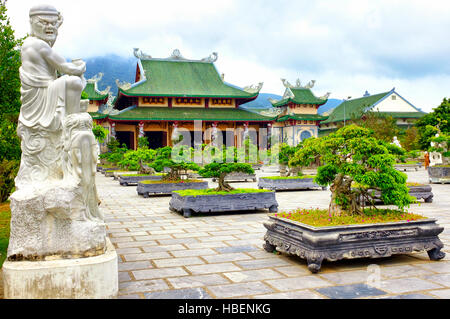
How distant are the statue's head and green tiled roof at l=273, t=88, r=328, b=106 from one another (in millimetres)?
36272

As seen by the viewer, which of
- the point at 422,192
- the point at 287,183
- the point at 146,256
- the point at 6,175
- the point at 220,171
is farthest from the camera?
the point at 287,183

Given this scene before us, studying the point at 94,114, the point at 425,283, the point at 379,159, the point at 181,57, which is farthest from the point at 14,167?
the point at 181,57

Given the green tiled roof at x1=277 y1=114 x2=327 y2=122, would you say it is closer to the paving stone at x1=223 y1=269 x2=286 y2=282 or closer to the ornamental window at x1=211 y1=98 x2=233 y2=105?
the ornamental window at x1=211 y1=98 x2=233 y2=105

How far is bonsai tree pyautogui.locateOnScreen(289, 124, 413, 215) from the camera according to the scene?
16.9 feet

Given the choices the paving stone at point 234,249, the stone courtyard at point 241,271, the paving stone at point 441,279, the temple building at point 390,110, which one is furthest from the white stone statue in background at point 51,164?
the temple building at point 390,110

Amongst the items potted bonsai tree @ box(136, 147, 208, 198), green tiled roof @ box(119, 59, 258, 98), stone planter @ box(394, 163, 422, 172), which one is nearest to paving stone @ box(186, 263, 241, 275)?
potted bonsai tree @ box(136, 147, 208, 198)

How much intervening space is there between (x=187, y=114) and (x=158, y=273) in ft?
94.2

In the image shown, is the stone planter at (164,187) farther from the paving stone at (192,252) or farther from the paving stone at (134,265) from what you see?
the paving stone at (134,265)

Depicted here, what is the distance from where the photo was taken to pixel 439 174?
55.3 ft

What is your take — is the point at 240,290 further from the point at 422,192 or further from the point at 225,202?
the point at 422,192

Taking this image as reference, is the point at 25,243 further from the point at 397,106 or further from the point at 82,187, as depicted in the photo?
the point at 397,106

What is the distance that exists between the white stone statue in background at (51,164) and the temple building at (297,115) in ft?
115

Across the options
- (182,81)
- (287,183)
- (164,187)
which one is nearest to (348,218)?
(164,187)

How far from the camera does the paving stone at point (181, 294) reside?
3898 millimetres
